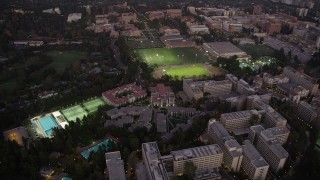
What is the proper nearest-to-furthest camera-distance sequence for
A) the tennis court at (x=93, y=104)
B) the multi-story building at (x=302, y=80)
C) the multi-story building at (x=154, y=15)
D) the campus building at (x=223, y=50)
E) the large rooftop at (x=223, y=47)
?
the tennis court at (x=93, y=104) → the multi-story building at (x=302, y=80) → the campus building at (x=223, y=50) → the large rooftop at (x=223, y=47) → the multi-story building at (x=154, y=15)

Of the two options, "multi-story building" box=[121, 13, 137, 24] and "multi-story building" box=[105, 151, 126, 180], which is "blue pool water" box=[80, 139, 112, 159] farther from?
"multi-story building" box=[121, 13, 137, 24]

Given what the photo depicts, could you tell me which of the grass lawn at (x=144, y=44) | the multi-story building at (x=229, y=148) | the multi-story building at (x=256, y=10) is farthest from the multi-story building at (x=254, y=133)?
the multi-story building at (x=256, y=10)

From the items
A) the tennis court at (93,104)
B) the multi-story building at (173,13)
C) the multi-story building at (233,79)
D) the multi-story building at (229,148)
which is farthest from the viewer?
the multi-story building at (173,13)

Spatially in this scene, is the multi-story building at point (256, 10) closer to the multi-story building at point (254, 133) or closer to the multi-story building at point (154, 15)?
the multi-story building at point (154, 15)

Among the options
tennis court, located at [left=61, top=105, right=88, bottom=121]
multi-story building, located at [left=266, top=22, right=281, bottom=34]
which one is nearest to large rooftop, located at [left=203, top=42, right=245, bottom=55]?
multi-story building, located at [left=266, top=22, right=281, bottom=34]

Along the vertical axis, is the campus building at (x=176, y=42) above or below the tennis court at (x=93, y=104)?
above

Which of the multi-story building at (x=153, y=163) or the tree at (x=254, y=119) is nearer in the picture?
the multi-story building at (x=153, y=163)

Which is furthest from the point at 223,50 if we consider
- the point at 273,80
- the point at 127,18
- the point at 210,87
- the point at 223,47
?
the point at 127,18
